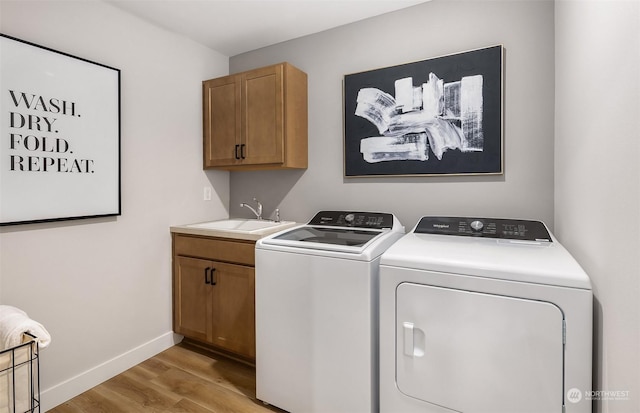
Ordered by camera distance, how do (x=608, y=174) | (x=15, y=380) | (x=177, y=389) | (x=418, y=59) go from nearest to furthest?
(x=608, y=174) < (x=15, y=380) < (x=177, y=389) < (x=418, y=59)

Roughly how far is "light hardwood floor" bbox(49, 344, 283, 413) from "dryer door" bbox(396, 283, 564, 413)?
36.8 inches

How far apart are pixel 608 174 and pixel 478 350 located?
2.55ft

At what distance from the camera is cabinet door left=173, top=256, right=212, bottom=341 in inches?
92.4

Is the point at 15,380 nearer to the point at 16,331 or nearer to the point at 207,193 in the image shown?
the point at 16,331

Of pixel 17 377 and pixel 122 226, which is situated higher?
pixel 122 226

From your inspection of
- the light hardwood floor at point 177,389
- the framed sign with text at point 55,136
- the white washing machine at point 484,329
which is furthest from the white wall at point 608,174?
the framed sign with text at point 55,136

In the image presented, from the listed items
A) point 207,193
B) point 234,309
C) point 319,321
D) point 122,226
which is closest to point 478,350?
point 319,321

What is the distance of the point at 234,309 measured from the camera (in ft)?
7.24

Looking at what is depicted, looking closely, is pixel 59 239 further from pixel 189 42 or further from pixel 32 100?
pixel 189 42

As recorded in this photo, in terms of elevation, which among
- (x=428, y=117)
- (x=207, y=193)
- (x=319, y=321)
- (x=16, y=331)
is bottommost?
(x=319, y=321)

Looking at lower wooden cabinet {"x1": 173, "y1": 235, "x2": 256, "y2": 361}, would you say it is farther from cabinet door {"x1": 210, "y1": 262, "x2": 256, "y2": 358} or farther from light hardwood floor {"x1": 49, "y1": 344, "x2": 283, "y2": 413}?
light hardwood floor {"x1": 49, "y1": 344, "x2": 283, "y2": 413}

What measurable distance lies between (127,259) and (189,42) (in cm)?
176

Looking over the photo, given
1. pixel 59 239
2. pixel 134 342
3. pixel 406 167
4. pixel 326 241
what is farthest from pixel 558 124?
pixel 134 342

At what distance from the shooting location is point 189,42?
2.61m
